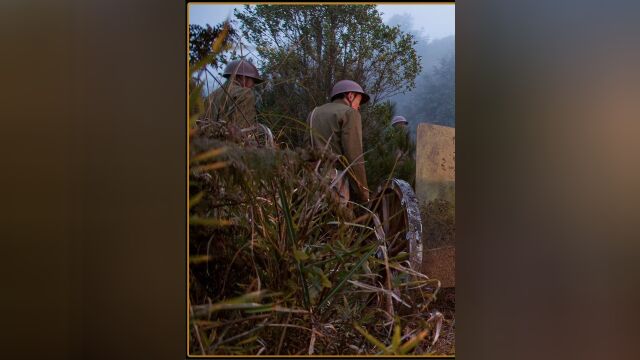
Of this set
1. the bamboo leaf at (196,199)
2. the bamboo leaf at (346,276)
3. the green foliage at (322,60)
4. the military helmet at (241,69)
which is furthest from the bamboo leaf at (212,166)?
the bamboo leaf at (346,276)

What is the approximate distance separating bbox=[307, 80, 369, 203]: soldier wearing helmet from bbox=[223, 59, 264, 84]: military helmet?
14.3 inches

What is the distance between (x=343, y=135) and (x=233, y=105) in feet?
1.92

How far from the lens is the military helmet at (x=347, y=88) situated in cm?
254

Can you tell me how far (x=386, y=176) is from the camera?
2.53 metres

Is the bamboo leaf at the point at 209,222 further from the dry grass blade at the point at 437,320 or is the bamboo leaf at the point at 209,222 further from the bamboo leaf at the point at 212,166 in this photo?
the dry grass blade at the point at 437,320

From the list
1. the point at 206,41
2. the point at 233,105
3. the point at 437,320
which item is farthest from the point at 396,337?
the point at 206,41

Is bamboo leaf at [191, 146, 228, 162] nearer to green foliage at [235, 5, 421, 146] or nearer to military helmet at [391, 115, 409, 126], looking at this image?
green foliage at [235, 5, 421, 146]

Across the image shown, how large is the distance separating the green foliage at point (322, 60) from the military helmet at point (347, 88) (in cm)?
2

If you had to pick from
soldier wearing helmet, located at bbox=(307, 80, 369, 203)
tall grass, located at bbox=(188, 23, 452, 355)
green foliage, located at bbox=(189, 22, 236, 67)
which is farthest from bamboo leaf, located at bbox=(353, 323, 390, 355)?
green foliage, located at bbox=(189, 22, 236, 67)

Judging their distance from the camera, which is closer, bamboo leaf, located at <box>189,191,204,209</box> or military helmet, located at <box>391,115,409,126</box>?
bamboo leaf, located at <box>189,191,204,209</box>

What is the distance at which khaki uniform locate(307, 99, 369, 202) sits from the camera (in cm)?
253
